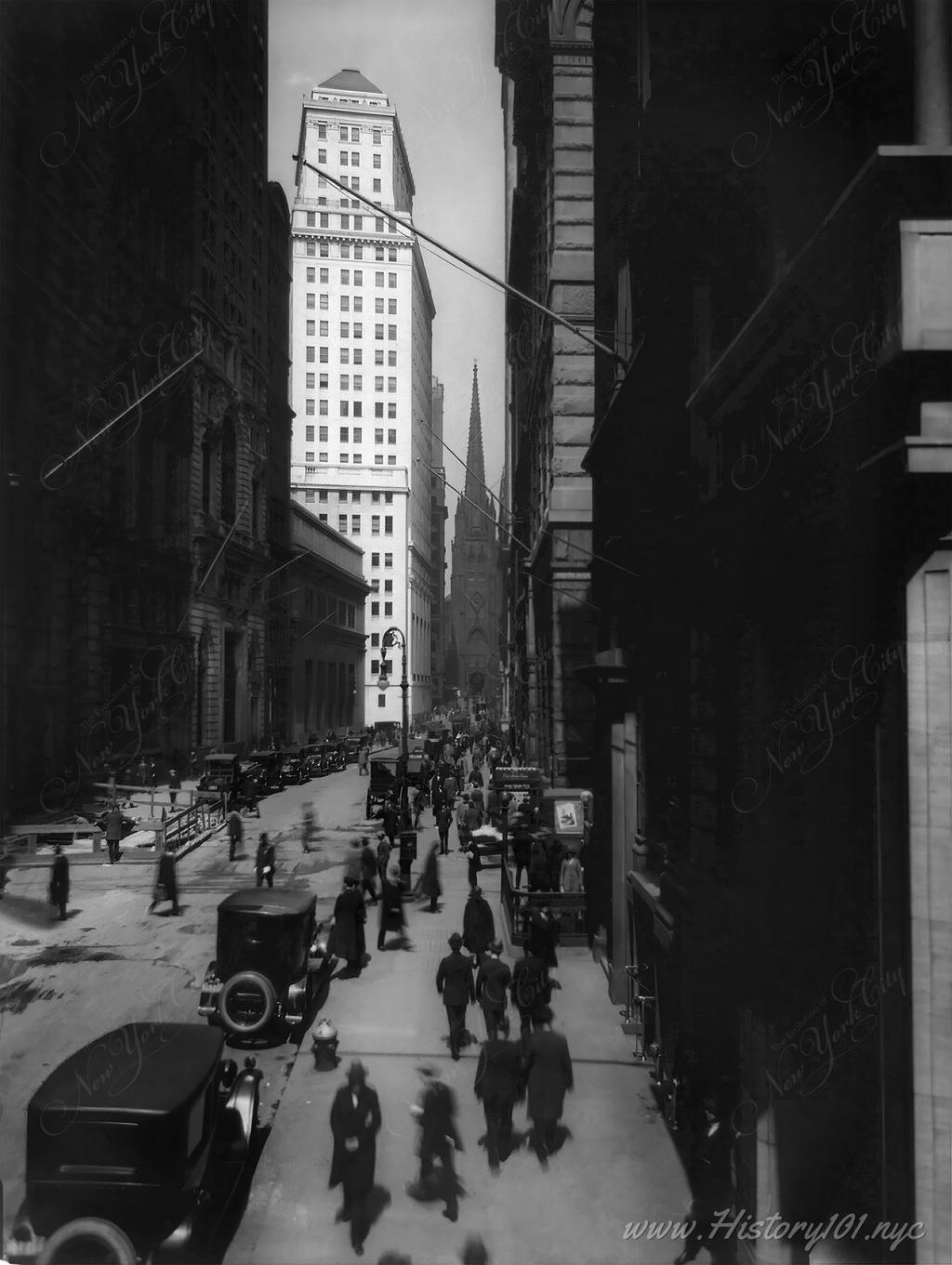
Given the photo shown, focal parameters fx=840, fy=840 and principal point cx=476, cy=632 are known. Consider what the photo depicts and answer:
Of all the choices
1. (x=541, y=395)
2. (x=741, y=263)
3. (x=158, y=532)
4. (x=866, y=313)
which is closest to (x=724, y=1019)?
(x=866, y=313)

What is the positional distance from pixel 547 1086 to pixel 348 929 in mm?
5403

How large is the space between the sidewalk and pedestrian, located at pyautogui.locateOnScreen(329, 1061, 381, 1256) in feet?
0.43

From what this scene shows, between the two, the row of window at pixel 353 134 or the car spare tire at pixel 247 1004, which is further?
the row of window at pixel 353 134

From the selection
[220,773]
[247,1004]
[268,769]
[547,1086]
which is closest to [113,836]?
[220,773]

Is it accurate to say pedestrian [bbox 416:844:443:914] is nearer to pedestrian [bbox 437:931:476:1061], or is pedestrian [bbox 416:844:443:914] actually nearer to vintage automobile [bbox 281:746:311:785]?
pedestrian [bbox 437:931:476:1061]

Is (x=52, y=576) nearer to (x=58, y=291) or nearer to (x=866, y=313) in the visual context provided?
(x=58, y=291)

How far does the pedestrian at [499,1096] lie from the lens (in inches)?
313

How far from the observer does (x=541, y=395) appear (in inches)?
972

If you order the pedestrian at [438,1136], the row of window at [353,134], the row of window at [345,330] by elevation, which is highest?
the row of window at [345,330]

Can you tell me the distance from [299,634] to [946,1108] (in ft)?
156

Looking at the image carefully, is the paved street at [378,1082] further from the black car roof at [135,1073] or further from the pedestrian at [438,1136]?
the black car roof at [135,1073]

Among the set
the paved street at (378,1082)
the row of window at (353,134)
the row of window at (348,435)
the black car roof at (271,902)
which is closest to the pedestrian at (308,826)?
the paved street at (378,1082)

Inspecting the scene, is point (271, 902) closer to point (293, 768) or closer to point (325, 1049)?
point (325, 1049)

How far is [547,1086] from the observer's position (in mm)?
8055
